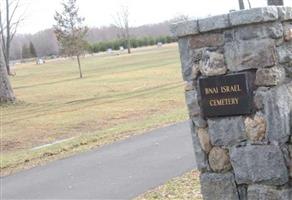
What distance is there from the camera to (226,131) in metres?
4.82

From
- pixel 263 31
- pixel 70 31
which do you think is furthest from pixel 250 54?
pixel 70 31

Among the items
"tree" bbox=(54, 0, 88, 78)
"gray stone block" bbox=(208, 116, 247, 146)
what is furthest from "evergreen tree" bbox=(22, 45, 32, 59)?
"gray stone block" bbox=(208, 116, 247, 146)

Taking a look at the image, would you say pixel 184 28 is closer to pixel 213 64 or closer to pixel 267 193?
pixel 213 64

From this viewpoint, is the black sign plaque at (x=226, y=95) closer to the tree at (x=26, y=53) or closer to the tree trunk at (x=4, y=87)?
the tree trunk at (x=4, y=87)

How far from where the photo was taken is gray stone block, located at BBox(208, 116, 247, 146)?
4.75 m

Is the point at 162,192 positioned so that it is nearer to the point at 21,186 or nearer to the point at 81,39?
the point at 21,186

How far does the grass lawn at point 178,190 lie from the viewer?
6.93m

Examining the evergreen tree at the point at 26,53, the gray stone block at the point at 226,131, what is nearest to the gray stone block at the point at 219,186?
the gray stone block at the point at 226,131

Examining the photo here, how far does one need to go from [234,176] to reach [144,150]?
6.27m

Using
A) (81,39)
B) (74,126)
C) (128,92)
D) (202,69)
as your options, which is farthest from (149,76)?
(202,69)

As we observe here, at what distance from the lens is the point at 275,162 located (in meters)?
4.66

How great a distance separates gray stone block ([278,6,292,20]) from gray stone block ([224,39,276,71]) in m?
0.22

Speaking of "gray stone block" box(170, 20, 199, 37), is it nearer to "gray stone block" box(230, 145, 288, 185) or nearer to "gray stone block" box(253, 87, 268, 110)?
"gray stone block" box(253, 87, 268, 110)

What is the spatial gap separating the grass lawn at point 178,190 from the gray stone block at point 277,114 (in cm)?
221
